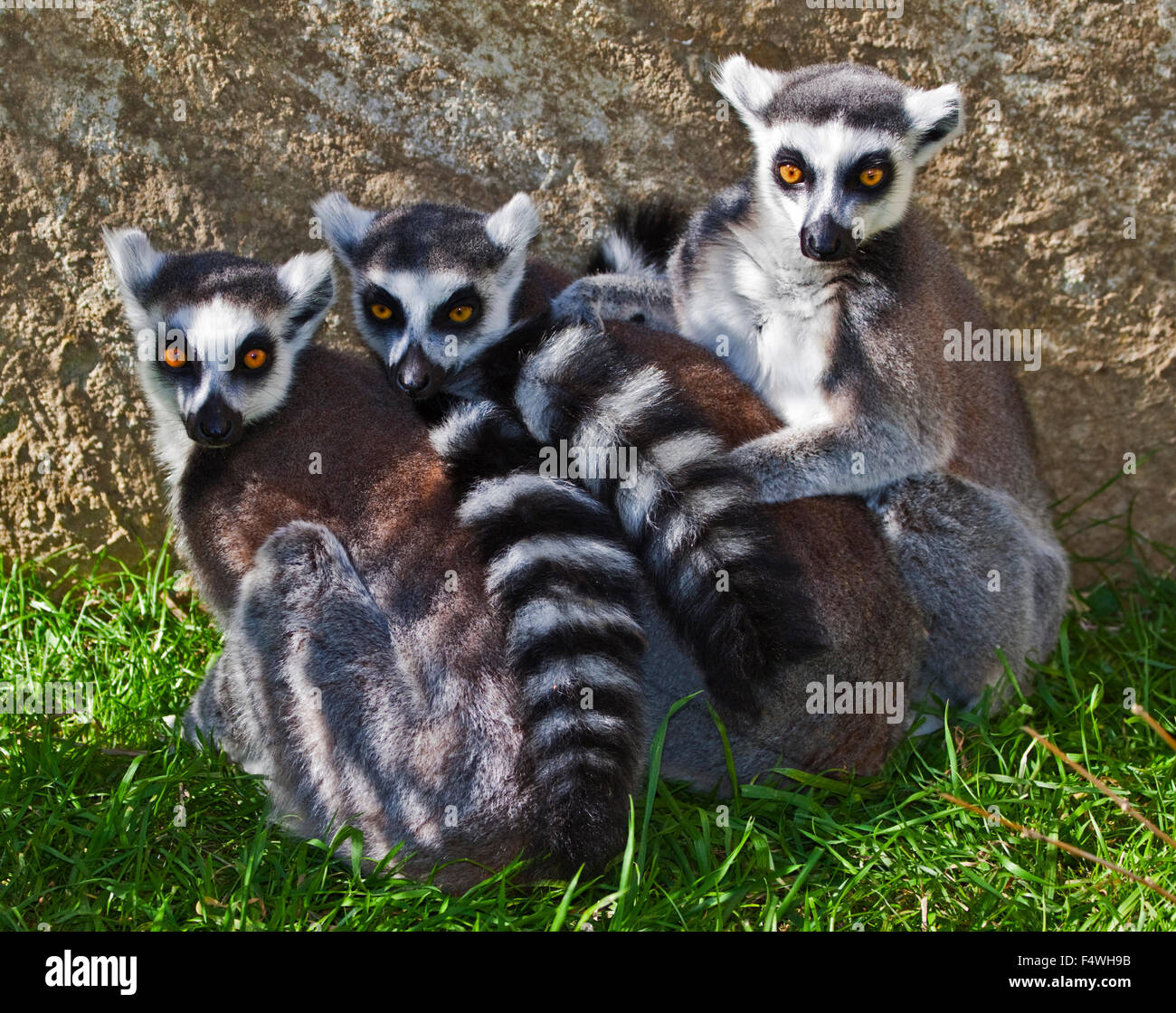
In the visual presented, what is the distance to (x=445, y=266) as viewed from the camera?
369 centimetres

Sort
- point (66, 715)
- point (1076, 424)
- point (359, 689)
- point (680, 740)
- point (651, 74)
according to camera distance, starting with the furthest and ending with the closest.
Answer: point (1076, 424), point (651, 74), point (66, 715), point (680, 740), point (359, 689)

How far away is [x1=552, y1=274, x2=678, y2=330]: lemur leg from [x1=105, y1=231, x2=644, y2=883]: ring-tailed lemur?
0.81 m

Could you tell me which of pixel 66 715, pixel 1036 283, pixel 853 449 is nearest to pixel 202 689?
pixel 66 715

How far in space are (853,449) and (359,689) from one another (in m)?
1.65

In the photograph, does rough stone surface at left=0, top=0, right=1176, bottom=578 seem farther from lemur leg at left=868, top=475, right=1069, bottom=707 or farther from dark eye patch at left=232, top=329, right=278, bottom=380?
lemur leg at left=868, top=475, right=1069, bottom=707

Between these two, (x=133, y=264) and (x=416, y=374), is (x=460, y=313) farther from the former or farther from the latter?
(x=133, y=264)

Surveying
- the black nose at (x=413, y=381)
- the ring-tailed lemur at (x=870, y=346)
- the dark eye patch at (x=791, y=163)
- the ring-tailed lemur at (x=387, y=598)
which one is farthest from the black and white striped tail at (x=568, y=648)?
the dark eye patch at (x=791, y=163)

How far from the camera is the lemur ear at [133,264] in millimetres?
3588

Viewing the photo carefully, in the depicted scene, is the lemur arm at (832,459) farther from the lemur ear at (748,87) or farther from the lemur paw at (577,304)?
the lemur ear at (748,87)

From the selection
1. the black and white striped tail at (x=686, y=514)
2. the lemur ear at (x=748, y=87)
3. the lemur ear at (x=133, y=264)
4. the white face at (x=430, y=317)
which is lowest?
the black and white striped tail at (x=686, y=514)

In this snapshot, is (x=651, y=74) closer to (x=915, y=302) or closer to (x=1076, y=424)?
(x=915, y=302)

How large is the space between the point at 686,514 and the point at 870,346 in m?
0.97

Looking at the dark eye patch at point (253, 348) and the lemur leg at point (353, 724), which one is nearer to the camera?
the lemur leg at point (353, 724)

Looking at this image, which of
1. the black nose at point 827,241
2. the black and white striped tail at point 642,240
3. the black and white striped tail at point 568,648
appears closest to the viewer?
the black and white striped tail at point 568,648
